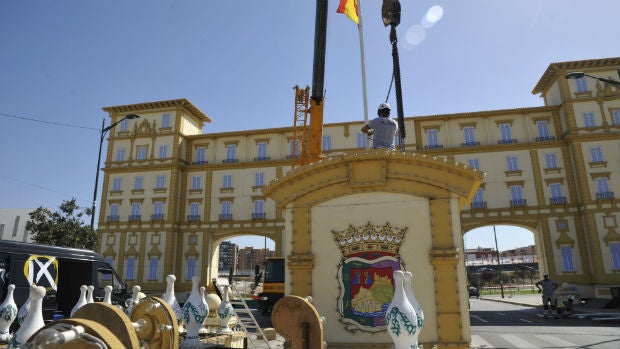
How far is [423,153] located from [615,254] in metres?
14.9

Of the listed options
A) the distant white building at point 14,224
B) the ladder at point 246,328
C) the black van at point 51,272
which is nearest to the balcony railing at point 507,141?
the ladder at point 246,328

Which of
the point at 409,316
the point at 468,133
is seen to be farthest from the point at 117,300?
the point at 468,133

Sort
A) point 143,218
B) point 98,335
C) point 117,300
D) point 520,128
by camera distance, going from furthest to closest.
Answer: point 143,218 → point 520,128 → point 117,300 → point 98,335

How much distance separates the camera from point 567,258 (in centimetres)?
2903

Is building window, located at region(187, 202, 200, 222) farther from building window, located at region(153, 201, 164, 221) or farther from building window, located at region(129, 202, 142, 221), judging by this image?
building window, located at region(129, 202, 142, 221)

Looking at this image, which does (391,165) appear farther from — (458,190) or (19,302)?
(19,302)

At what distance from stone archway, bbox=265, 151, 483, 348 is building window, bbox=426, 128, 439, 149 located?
27.7 m

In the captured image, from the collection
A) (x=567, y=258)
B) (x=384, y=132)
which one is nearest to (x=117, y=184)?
(x=384, y=132)

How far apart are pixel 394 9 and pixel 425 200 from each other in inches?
224

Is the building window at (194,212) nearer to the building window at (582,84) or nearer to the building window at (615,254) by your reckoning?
the building window at (615,254)

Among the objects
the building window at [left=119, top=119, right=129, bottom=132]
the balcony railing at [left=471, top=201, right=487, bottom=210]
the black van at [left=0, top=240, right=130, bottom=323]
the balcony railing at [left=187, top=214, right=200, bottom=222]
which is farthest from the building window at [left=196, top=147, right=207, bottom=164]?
the black van at [left=0, top=240, right=130, bottom=323]

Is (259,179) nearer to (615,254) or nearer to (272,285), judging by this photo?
(272,285)

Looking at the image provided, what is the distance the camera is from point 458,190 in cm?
659

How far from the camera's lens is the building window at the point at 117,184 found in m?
36.3
